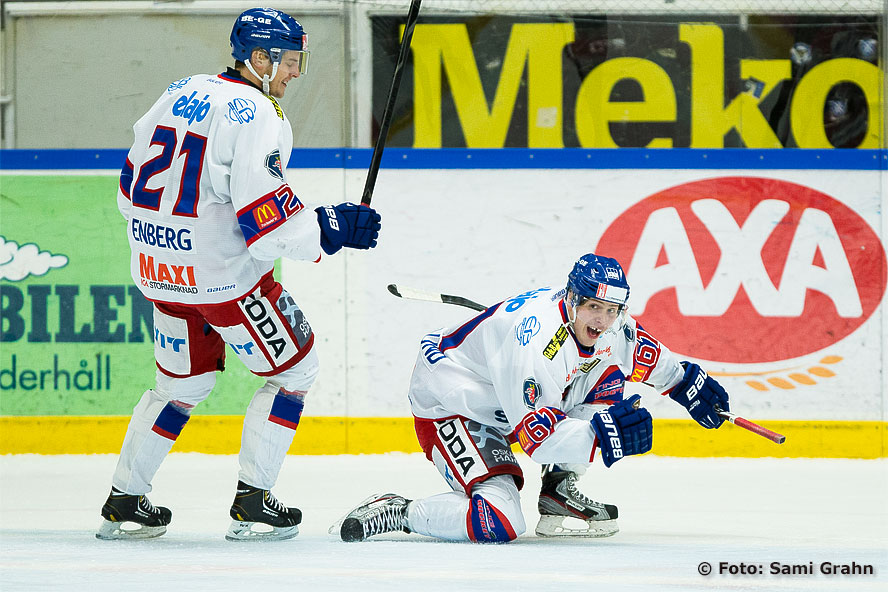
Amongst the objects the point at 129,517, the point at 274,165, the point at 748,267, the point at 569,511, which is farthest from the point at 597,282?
the point at 748,267

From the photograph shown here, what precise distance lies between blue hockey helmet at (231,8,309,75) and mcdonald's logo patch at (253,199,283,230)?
0.46 metres

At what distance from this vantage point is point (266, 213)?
3.32m

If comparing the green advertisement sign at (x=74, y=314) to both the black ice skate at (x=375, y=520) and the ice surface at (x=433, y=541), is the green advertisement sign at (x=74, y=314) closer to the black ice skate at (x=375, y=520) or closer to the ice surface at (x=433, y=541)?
the ice surface at (x=433, y=541)

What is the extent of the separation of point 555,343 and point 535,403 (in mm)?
178

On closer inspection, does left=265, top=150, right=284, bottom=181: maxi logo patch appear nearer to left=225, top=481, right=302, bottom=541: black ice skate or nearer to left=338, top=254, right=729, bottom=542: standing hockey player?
left=338, top=254, right=729, bottom=542: standing hockey player

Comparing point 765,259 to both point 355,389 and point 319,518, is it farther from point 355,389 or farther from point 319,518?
point 319,518

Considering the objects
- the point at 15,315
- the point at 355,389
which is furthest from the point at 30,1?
the point at 355,389

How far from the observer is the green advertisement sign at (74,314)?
5555mm

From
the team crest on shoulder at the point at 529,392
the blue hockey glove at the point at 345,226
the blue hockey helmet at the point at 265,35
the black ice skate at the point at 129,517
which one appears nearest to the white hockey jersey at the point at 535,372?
the team crest on shoulder at the point at 529,392

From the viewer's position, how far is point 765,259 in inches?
216

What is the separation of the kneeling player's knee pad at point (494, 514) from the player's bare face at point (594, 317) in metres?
0.49

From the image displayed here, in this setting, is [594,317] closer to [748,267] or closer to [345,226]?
[345,226]

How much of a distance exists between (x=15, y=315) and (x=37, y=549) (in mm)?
2482

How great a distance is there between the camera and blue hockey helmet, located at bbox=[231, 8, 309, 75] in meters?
3.49
